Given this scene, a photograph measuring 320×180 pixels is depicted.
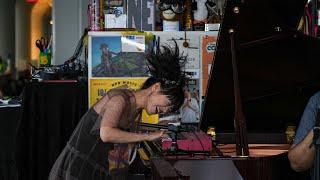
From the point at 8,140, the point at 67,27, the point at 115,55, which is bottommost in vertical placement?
the point at 8,140

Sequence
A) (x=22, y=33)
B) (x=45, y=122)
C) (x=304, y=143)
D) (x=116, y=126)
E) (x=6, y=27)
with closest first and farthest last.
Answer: (x=304, y=143), (x=116, y=126), (x=45, y=122), (x=6, y=27), (x=22, y=33)

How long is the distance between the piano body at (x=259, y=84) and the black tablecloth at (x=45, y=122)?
1585 millimetres

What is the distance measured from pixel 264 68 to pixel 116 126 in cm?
104

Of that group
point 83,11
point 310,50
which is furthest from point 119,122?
point 83,11

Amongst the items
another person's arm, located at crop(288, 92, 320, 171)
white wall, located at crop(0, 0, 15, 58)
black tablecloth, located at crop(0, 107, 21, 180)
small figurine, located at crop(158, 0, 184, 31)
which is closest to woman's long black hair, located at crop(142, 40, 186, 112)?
another person's arm, located at crop(288, 92, 320, 171)

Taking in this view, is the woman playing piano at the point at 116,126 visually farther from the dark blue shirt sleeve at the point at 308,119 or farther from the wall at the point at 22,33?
the wall at the point at 22,33

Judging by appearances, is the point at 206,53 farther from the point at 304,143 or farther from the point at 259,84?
the point at 304,143

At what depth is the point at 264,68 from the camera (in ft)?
12.7

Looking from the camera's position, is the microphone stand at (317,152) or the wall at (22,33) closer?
the microphone stand at (317,152)

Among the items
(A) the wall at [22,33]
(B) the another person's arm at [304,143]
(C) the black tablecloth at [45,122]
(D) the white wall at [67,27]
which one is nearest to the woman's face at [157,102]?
(B) the another person's arm at [304,143]

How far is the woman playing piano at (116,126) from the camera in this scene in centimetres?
328

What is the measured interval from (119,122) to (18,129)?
218 cm

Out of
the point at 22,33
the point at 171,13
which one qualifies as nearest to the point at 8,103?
the point at 171,13

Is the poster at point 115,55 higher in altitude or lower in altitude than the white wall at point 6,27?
lower
